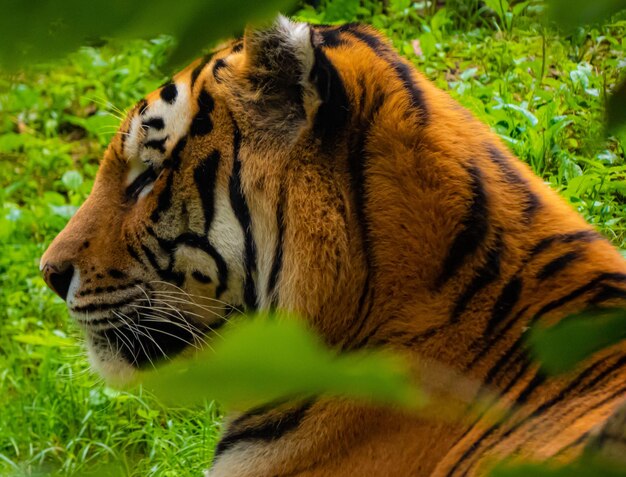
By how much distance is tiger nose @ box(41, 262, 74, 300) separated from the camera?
8.71 ft

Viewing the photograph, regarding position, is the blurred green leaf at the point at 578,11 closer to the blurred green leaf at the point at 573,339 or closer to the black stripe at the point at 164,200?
the blurred green leaf at the point at 573,339

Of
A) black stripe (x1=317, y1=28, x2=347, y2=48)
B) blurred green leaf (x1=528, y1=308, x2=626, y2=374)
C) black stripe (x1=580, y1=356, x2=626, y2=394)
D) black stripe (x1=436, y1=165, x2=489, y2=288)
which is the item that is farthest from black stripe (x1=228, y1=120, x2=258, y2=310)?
blurred green leaf (x1=528, y1=308, x2=626, y2=374)

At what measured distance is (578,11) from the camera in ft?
1.59

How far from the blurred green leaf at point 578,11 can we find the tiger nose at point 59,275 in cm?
228

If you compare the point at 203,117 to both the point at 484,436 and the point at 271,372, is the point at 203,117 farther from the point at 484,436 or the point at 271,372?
the point at 271,372

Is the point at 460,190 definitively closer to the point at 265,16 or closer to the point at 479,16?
the point at 265,16

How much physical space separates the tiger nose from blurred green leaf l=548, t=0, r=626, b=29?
2284mm

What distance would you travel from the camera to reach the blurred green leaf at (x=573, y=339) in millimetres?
572

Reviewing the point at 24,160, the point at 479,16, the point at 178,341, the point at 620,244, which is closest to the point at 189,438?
the point at 178,341

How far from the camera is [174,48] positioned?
49 centimetres

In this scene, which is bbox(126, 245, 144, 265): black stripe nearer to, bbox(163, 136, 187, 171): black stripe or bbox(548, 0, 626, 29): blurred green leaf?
bbox(163, 136, 187, 171): black stripe

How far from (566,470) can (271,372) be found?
6.8 inches

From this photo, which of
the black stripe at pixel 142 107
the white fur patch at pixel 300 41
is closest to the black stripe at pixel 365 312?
the white fur patch at pixel 300 41

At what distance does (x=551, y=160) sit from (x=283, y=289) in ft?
6.44
